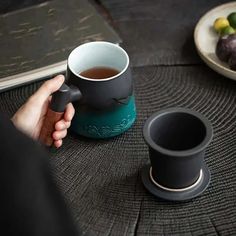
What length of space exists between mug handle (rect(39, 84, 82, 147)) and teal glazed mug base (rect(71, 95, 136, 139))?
0.03m

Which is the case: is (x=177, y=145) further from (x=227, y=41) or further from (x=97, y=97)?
(x=227, y=41)

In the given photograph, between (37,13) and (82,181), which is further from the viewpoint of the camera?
(37,13)

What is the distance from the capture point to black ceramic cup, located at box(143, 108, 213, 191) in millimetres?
738

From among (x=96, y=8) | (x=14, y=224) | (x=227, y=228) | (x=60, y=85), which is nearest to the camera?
(x=14, y=224)

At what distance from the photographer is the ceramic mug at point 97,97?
842mm

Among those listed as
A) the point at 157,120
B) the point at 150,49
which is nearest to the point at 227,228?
the point at 157,120

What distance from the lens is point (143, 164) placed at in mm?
850

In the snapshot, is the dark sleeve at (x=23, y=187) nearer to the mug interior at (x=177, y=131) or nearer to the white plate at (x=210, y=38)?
the mug interior at (x=177, y=131)

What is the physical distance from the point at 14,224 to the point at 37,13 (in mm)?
753

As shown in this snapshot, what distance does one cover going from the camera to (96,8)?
120cm

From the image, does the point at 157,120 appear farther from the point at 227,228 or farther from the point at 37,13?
the point at 37,13

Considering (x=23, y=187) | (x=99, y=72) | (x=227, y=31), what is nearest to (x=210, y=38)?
(x=227, y=31)

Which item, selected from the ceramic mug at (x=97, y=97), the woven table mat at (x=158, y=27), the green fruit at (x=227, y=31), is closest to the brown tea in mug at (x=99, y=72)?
the ceramic mug at (x=97, y=97)

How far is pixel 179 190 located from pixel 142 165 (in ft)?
0.27
